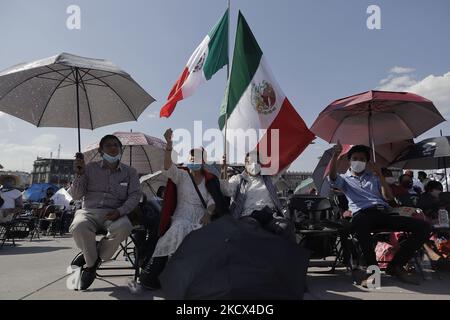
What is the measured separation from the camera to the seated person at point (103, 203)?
139 inches

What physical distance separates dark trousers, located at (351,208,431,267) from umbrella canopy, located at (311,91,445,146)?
176 cm

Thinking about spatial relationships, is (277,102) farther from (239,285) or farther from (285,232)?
(239,285)

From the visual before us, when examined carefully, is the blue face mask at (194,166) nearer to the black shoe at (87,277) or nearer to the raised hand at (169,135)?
the raised hand at (169,135)

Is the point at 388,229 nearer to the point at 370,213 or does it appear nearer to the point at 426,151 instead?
the point at 370,213

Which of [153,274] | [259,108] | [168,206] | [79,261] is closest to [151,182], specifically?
[259,108]

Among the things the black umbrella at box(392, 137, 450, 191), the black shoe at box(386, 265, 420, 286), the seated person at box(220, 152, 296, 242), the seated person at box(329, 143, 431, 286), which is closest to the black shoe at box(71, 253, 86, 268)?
the seated person at box(220, 152, 296, 242)

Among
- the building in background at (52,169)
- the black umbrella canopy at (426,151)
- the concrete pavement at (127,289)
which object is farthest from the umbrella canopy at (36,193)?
the building in background at (52,169)

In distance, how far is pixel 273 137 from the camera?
4930mm

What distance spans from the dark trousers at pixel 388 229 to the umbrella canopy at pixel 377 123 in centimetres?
176

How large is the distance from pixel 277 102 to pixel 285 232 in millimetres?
2194

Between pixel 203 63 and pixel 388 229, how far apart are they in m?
3.26

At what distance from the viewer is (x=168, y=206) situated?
3.83m

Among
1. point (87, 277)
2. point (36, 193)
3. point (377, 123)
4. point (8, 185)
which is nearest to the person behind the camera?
point (87, 277)
